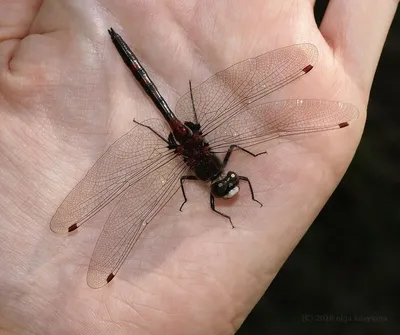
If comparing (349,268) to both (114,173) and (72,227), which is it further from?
(72,227)

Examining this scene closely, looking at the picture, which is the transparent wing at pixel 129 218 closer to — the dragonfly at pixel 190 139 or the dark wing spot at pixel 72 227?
the dragonfly at pixel 190 139

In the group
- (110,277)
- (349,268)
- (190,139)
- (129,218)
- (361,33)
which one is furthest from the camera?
(349,268)

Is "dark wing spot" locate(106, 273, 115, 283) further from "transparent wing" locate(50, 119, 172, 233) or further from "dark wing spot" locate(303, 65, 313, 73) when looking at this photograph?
"dark wing spot" locate(303, 65, 313, 73)

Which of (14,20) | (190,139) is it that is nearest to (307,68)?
(190,139)

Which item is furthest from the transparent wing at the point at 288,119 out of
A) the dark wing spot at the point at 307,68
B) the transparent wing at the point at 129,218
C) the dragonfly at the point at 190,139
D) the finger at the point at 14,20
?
the finger at the point at 14,20

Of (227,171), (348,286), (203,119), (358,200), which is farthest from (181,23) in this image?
(348,286)

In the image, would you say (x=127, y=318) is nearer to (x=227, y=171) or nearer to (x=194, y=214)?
(x=194, y=214)
